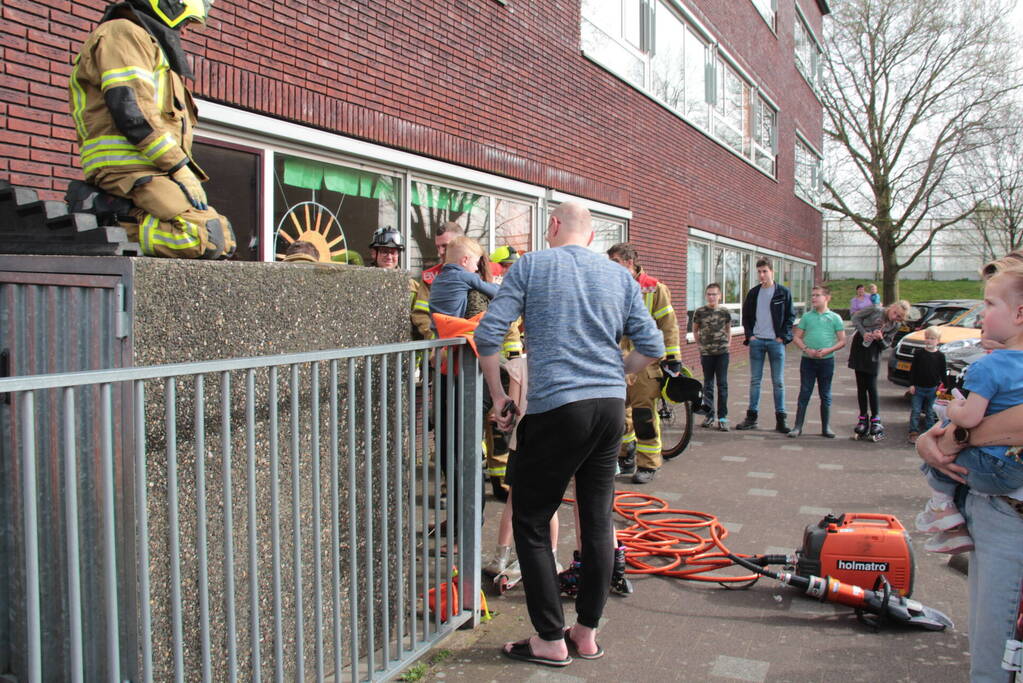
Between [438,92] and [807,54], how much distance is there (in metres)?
22.2

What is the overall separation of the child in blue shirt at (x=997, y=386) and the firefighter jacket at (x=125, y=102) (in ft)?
8.96

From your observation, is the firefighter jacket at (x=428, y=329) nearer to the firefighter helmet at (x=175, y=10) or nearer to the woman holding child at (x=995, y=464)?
the firefighter helmet at (x=175, y=10)

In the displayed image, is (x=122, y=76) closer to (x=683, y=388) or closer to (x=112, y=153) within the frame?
(x=112, y=153)

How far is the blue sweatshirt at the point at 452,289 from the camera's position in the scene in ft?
14.5

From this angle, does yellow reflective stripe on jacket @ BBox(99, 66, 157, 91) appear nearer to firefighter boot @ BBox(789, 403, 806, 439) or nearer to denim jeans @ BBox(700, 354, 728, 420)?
denim jeans @ BBox(700, 354, 728, 420)

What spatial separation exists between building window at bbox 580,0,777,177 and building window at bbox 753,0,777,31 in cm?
23

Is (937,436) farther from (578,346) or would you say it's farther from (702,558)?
(702,558)

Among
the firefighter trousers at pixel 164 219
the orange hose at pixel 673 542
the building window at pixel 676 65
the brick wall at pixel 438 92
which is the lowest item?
the orange hose at pixel 673 542

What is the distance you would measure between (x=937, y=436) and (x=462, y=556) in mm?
1995

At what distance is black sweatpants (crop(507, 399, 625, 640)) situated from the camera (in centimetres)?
320

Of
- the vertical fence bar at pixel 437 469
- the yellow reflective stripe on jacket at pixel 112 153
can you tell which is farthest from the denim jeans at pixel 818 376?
the yellow reflective stripe on jacket at pixel 112 153

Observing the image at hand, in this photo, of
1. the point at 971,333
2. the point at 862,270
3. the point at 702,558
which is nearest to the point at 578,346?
the point at 702,558

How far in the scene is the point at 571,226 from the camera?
341 centimetres

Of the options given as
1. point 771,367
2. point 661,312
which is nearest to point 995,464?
point 661,312
